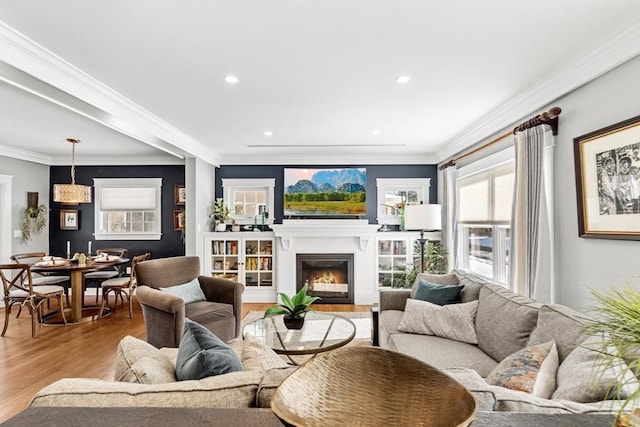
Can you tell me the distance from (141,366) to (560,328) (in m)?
1.98

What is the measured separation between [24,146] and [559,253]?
22.9 feet

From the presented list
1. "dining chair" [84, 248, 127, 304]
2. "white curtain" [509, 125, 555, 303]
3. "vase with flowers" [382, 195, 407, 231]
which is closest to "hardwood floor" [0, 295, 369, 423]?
"dining chair" [84, 248, 127, 304]

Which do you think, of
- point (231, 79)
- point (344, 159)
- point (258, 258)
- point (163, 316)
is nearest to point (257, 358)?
point (163, 316)

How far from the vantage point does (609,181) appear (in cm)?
211

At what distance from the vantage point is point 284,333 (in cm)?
267

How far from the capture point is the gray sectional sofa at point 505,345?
98cm

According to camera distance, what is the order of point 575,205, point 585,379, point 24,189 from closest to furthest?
point 585,379, point 575,205, point 24,189

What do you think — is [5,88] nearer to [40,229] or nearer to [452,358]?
[40,229]

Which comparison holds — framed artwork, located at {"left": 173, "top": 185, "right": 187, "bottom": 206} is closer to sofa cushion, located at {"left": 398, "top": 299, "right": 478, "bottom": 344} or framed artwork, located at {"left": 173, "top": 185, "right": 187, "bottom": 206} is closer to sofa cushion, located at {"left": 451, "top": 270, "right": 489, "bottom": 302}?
sofa cushion, located at {"left": 398, "top": 299, "right": 478, "bottom": 344}

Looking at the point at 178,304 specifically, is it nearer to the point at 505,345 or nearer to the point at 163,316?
the point at 163,316

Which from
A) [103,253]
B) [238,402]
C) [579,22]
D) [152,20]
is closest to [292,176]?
[103,253]

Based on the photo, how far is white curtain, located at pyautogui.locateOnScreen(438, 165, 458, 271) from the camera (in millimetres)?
4574

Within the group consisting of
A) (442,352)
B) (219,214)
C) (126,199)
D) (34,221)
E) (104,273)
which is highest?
(126,199)

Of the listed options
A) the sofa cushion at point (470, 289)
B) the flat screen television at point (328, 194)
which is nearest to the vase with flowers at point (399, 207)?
the flat screen television at point (328, 194)
